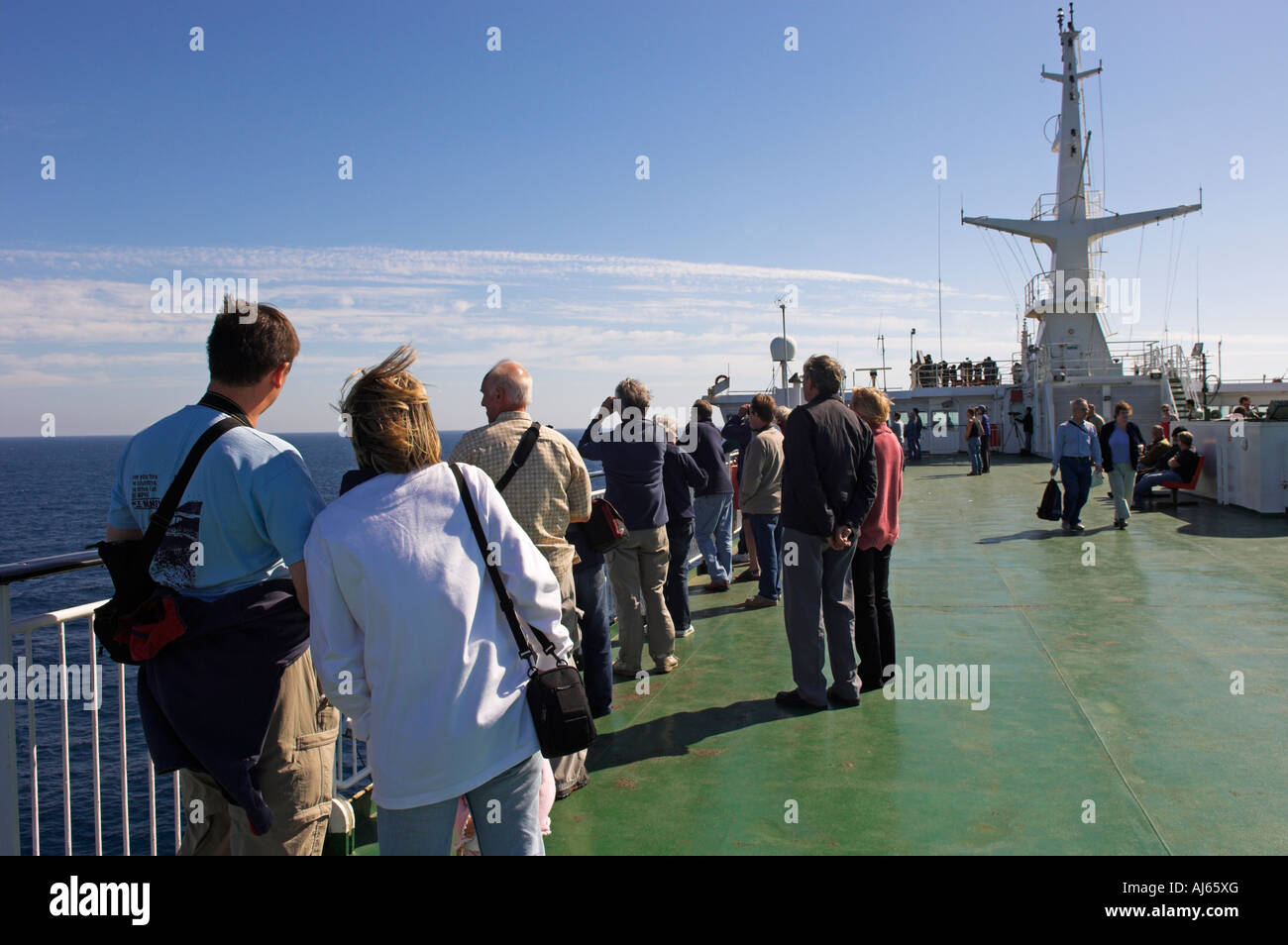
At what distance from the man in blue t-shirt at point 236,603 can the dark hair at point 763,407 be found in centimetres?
542

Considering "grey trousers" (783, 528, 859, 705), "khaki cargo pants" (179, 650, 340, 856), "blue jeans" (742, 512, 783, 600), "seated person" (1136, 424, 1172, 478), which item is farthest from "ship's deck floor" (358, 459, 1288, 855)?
"seated person" (1136, 424, 1172, 478)

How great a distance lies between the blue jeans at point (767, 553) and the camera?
301 inches

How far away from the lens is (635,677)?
5590 millimetres

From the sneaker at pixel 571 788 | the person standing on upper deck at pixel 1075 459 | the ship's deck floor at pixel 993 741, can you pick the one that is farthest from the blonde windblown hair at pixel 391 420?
the person standing on upper deck at pixel 1075 459

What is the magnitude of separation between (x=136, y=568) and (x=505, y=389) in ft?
6.20

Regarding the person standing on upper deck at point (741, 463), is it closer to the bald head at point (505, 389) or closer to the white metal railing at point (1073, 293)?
the bald head at point (505, 389)

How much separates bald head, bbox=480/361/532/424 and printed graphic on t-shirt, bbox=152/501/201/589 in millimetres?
1766

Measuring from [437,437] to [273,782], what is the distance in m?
1.08

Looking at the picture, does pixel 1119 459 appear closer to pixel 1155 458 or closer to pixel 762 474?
pixel 1155 458

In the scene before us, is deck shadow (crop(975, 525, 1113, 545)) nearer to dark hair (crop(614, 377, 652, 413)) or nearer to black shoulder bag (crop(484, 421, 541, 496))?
dark hair (crop(614, 377, 652, 413))
